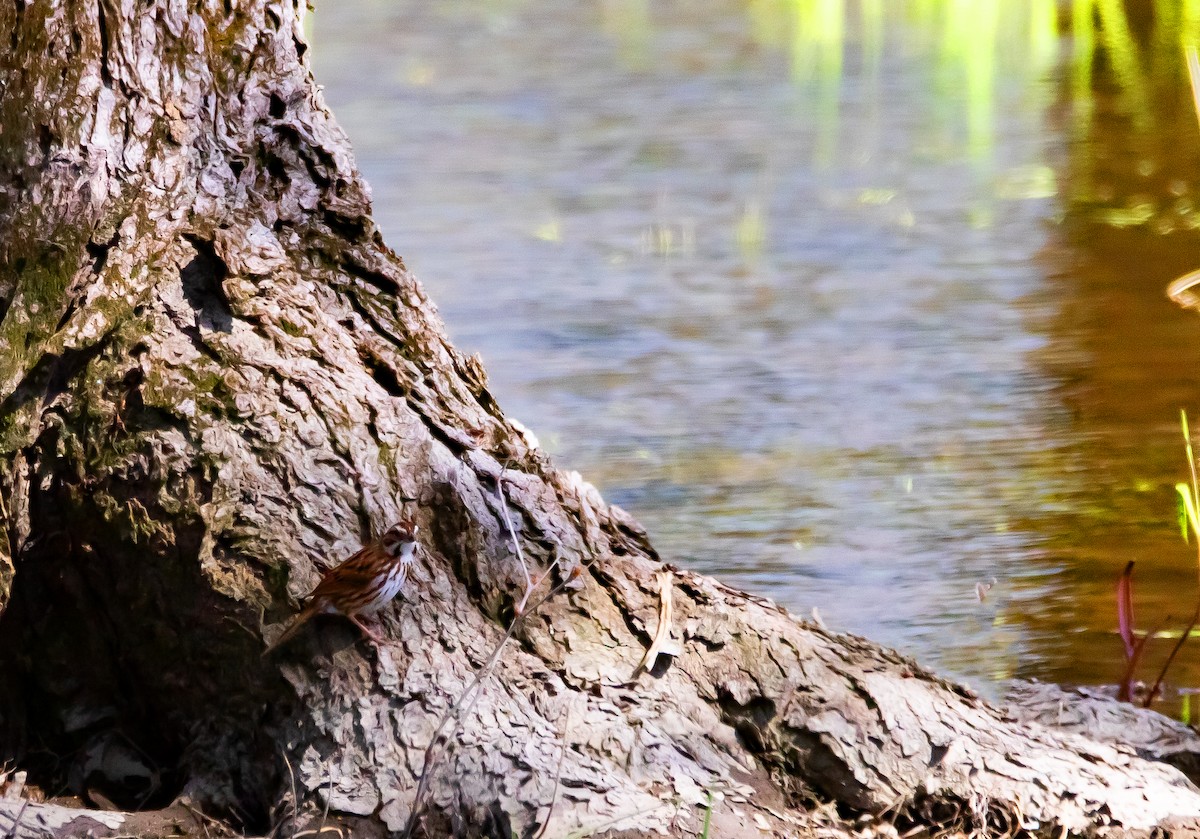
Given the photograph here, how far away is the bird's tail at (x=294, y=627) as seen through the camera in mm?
2363

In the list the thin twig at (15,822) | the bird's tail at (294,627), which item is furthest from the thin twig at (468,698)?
the thin twig at (15,822)

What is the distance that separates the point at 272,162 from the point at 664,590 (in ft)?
3.46

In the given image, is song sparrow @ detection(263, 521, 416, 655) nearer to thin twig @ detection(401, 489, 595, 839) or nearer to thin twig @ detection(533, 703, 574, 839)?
thin twig @ detection(401, 489, 595, 839)

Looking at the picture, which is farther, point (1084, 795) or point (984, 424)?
point (984, 424)

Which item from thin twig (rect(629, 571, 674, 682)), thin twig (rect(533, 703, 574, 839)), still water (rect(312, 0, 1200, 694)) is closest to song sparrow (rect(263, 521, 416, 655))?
thin twig (rect(533, 703, 574, 839))

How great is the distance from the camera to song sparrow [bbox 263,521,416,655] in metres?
2.32

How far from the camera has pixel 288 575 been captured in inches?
95.3

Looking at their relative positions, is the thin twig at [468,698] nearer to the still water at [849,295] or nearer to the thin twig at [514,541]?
the thin twig at [514,541]

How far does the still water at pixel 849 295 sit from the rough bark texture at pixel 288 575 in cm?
93

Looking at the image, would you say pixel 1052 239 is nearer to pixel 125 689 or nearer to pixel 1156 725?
pixel 1156 725

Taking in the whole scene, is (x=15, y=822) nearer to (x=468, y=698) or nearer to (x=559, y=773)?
(x=468, y=698)

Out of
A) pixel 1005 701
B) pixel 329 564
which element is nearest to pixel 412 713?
pixel 329 564

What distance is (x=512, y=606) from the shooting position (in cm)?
257

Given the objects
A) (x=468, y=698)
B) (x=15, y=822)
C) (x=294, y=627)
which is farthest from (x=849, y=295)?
(x=15, y=822)
